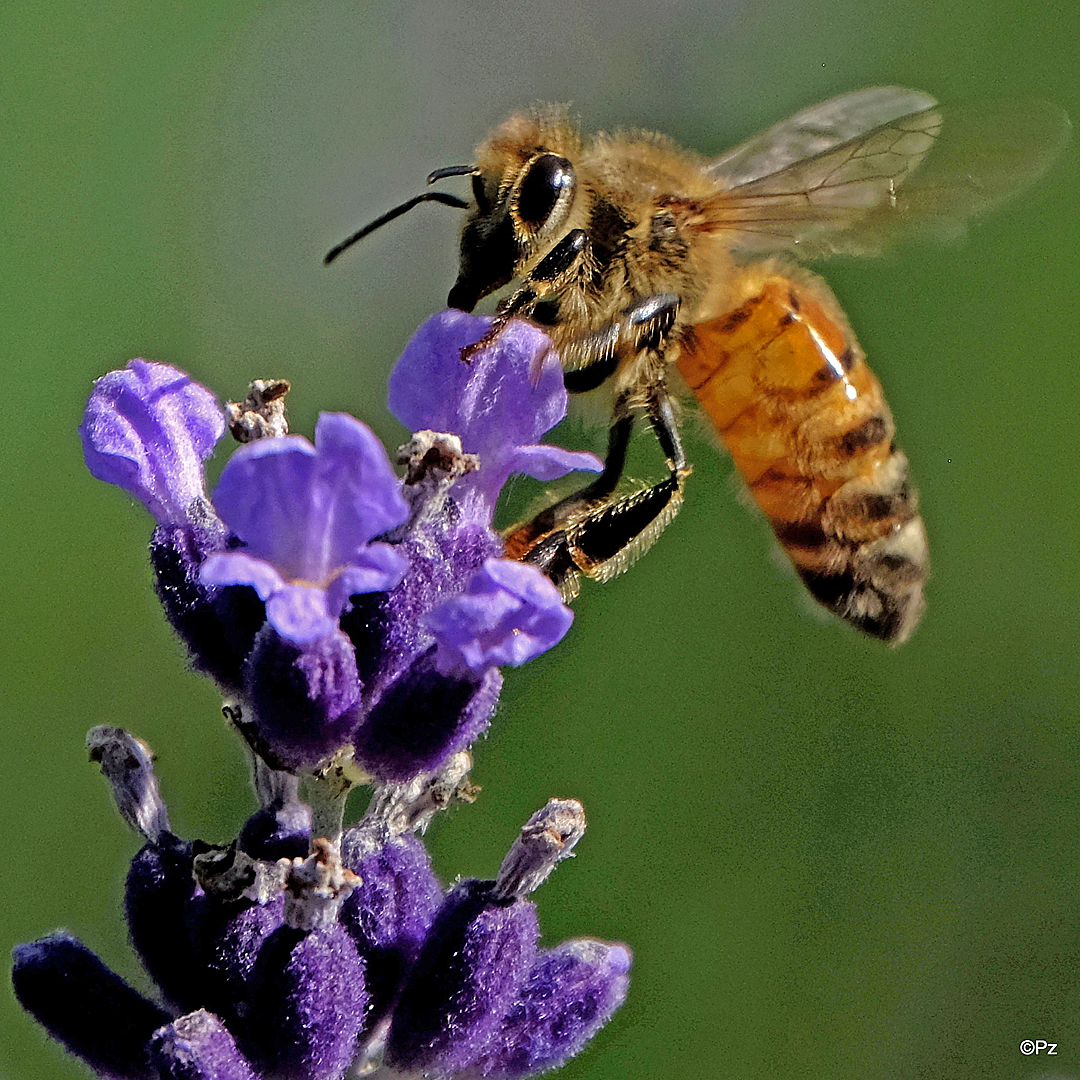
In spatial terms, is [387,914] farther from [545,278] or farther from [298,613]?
[545,278]

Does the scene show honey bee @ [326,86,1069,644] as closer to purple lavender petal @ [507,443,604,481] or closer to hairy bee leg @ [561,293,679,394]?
hairy bee leg @ [561,293,679,394]

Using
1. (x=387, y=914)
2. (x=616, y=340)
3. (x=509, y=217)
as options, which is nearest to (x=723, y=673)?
(x=616, y=340)

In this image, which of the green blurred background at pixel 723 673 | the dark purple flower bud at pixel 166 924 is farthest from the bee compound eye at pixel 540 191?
the green blurred background at pixel 723 673

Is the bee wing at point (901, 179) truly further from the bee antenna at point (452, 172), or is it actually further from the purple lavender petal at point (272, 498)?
the purple lavender petal at point (272, 498)

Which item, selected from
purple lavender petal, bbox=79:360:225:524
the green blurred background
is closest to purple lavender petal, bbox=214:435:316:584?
purple lavender petal, bbox=79:360:225:524

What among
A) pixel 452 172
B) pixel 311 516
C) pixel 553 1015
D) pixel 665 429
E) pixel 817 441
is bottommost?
pixel 553 1015

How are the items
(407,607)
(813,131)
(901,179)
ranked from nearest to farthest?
(407,607), (901,179), (813,131)
